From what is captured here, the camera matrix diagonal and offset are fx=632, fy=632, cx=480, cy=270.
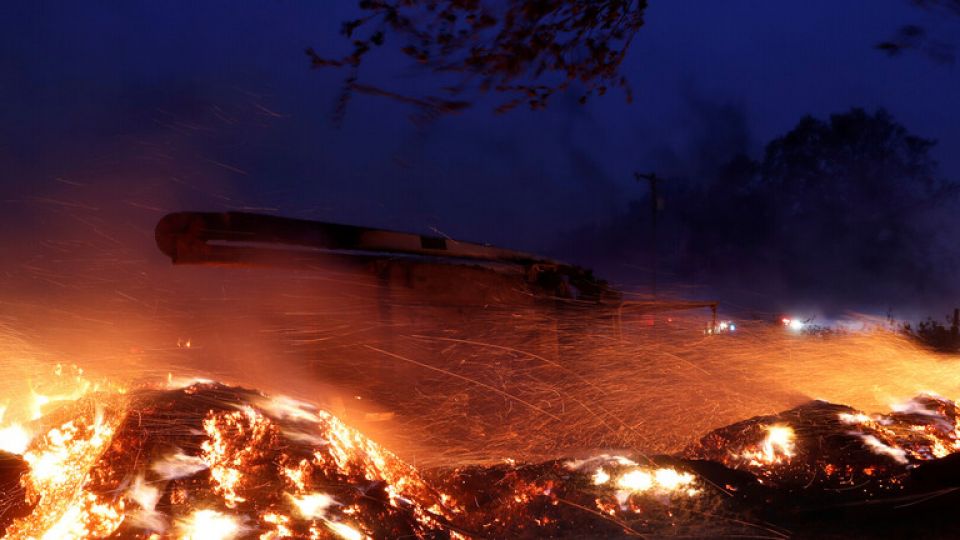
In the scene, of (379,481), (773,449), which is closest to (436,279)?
(379,481)

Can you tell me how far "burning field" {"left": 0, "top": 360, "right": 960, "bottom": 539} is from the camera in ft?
12.1

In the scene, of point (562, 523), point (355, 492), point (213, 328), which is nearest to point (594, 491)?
point (562, 523)

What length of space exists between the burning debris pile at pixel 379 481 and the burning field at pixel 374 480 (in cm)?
1

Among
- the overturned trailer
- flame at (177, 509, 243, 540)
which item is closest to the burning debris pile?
flame at (177, 509, 243, 540)

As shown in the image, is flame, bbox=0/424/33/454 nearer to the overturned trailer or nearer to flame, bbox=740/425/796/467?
the overturned trailer

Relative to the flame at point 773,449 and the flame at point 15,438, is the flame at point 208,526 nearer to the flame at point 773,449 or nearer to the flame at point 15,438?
the flame at point 15,438

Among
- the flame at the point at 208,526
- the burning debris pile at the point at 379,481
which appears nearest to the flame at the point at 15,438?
the burning debris pile at the point at 379,481

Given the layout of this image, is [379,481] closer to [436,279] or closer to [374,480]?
[374,480]

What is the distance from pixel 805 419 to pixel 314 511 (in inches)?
219

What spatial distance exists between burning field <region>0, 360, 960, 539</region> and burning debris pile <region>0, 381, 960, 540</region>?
1 cm

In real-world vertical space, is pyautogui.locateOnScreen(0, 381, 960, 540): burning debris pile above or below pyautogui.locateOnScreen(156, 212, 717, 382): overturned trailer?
below

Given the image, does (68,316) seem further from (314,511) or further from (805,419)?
(805,419)

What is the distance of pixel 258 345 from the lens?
691 cm

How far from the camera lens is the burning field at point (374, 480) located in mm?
3676
